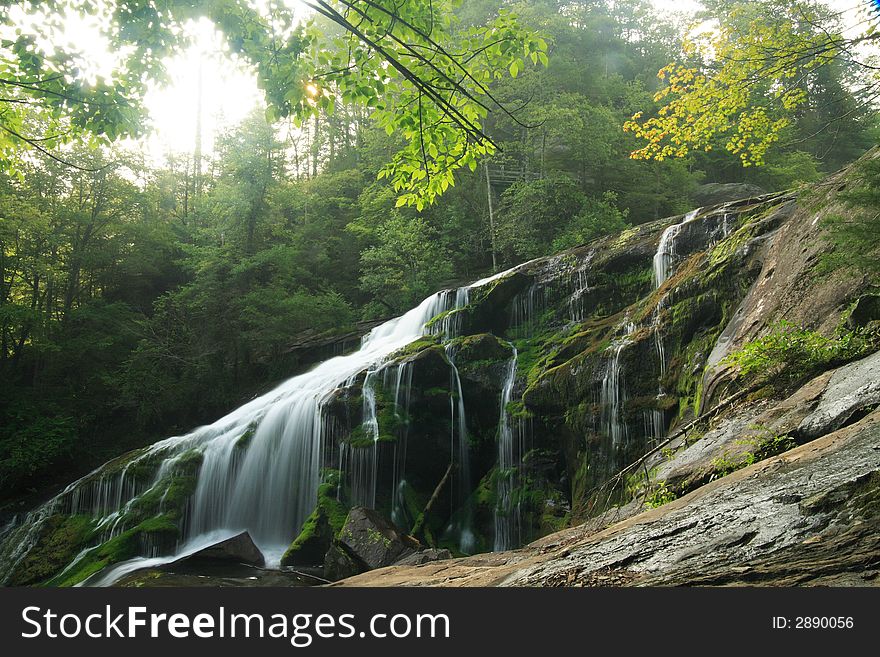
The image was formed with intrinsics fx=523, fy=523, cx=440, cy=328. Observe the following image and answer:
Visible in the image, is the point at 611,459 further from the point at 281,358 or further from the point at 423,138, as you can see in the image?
the point at 281,358

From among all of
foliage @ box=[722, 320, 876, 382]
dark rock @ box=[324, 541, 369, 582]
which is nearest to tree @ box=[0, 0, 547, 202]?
foliage @ box=[722, 320, 876, 382]

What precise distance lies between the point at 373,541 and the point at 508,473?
12.3ft

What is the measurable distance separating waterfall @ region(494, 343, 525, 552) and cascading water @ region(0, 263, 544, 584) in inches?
26.1

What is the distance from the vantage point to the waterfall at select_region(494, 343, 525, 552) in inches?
373

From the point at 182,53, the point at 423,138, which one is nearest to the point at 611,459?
the point at 423,138

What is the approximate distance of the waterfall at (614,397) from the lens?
8.75 meters

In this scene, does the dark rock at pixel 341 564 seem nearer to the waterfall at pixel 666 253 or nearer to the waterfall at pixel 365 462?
the waterfall at pixel 365 462

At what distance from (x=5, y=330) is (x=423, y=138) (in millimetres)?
19831

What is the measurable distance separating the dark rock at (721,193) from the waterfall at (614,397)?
18.1 m

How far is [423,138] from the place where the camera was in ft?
14.4

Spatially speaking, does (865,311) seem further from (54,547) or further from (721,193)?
(721,193)

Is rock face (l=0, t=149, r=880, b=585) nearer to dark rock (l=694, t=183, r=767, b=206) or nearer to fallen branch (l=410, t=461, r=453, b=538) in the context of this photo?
fallen branch (l=410, t=461, r=453, b=538)

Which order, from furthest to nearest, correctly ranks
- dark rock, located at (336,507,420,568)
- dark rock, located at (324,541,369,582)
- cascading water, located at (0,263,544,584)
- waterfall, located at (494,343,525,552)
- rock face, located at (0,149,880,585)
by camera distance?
cascading water, located at (0,263,544,584), waterfall, located at (494,343,525,552), dark rock, located at (324,541,369,582), dark rock, located at (336,507,420,568), rock face, located at (0,149,880,585)

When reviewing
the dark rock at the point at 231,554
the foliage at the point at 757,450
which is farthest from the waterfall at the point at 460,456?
the foliage at the point at 757,450
